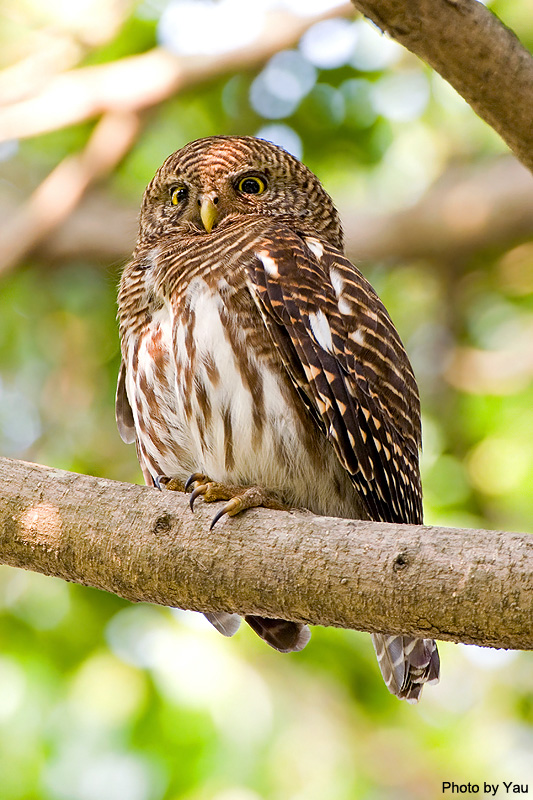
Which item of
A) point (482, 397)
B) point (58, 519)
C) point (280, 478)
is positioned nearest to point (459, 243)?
point (482, 397)

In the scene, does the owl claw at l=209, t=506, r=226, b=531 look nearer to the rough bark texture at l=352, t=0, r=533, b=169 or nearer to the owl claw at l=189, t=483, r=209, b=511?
the owl claw at l=189, t=483, r=209, b=511

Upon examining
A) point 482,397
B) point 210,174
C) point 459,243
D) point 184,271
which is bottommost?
point 184,271

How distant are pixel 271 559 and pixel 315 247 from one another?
1548 mm

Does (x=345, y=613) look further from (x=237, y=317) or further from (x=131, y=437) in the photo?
(x=131, y=437)

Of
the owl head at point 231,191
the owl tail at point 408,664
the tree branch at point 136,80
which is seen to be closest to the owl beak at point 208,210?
the owl head at point 231,191

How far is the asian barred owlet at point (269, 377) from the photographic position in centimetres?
334

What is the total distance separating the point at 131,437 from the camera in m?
4.23

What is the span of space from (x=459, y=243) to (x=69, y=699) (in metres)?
3.49

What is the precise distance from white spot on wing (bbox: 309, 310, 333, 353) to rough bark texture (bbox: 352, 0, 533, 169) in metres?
→ 0.93

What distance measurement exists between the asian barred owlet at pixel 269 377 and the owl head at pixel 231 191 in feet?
0.05

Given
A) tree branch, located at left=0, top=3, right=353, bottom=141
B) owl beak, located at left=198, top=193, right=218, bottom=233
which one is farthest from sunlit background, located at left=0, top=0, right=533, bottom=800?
owl beak, located at left=198, top=193, right=218, bottom=233

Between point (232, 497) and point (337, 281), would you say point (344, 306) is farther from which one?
point (232, 497)

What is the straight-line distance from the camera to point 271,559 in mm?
2545

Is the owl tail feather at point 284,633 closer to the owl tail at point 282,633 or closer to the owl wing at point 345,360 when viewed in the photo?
the owl tail at point 282,633
